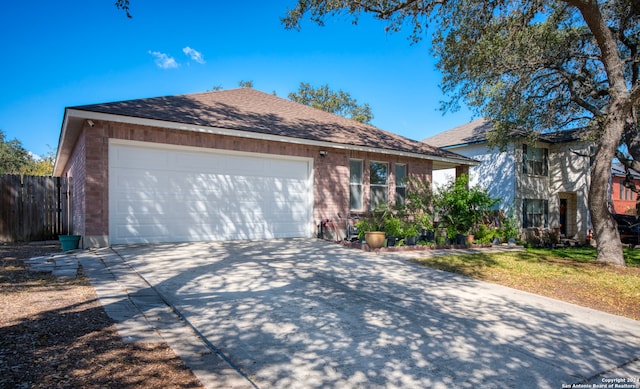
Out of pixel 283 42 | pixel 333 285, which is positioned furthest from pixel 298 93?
pixel 333 285

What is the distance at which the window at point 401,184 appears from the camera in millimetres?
13062

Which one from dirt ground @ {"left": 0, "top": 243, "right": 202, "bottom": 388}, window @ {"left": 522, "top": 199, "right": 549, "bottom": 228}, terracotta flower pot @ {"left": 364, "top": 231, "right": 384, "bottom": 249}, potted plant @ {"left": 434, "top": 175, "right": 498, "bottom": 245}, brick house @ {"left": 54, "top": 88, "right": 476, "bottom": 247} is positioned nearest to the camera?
dirt ground @ {"left": 0, "top": 243, "right": 202, "bottom": 388}

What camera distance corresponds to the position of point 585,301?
534 centimetres

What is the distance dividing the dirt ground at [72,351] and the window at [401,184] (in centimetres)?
1057

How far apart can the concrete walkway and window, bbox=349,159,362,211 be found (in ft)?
18.8

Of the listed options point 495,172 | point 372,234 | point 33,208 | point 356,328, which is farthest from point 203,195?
point 495,172

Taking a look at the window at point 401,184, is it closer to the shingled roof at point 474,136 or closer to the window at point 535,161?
the shingled roof at point 474,136

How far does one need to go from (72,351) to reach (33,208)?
37.2ft

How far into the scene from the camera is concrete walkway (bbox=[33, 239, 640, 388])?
275 centimetres

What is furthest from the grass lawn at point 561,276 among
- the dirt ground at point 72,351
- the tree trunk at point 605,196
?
the dirt ground at point 72,351

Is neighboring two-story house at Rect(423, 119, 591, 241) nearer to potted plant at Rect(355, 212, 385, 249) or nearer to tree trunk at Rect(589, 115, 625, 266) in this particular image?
tree trunk at Rect(589, 115, 625, 266)

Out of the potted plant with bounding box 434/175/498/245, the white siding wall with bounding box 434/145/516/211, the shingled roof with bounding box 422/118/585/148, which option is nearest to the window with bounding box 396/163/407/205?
the potted plant with bounding box 434/175/498/245

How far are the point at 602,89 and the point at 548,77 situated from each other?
2073 mm

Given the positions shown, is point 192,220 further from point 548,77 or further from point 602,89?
point 602,89
